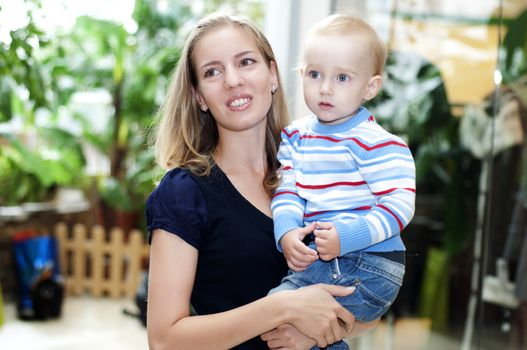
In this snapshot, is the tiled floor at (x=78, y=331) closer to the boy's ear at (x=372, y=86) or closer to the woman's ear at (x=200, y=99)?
the woman's ear at (x=200, y=99)

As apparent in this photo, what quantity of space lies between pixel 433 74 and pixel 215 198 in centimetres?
237

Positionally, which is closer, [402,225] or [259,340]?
[402,225]

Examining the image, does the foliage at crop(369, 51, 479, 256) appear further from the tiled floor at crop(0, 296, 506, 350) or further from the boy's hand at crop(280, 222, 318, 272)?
the boy's hand at crop(280, 222, 318, 272)

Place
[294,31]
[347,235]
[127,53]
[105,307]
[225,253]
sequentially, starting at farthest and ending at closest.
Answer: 1. [127,53]
2. [105,307]
3. [294,31]
4. [225,253]
5. [347,235]

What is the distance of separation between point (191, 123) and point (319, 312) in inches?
22.3

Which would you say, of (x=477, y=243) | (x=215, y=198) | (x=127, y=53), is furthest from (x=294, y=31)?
(x=127, y=53)

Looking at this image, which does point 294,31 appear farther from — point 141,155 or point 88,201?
point 88,201

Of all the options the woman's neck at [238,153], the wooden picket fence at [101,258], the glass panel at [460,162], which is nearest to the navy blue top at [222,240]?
the woman's neck at [238,153]

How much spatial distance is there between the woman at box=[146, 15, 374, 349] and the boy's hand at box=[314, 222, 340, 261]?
3.3 inches

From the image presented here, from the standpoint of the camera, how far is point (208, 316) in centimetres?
142

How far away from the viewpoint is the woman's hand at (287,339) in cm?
143

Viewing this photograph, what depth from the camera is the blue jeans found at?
4.74 ft

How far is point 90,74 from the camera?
18.7ft

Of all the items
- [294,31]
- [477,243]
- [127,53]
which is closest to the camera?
[294,31]
